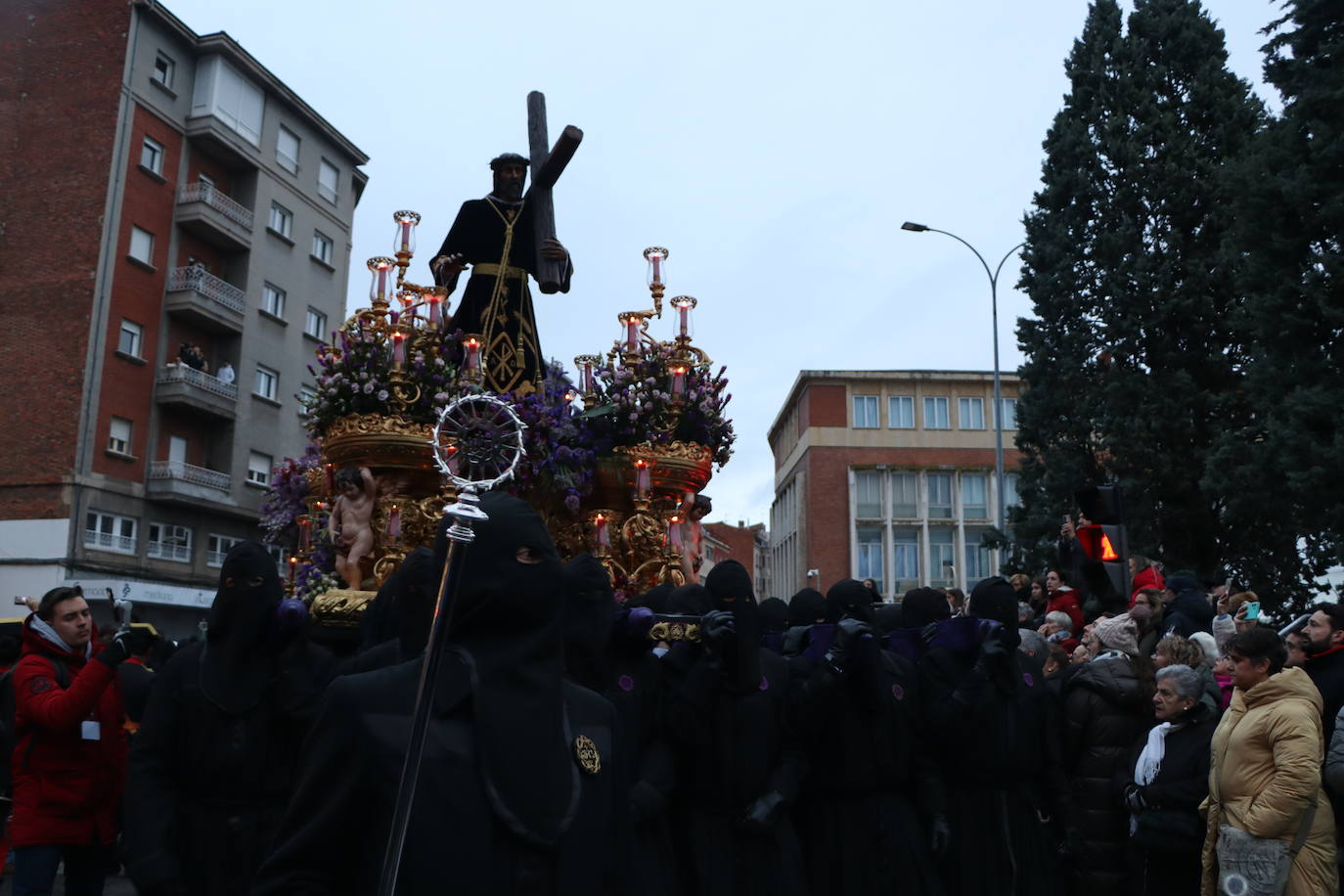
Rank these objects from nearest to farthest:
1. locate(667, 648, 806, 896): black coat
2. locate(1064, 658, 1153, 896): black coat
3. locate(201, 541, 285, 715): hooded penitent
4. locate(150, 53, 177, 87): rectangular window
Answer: locate(201, 541, 285, 715): hooded penitent → locate(667, 648, 806, 896): black coat → locate(1064, 658, 1153, 896): black coat → locate(150, 53, 177, 87): rectangular window

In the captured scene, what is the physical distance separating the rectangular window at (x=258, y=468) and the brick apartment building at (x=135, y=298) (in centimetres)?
7

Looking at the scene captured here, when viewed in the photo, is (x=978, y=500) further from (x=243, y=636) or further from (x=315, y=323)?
(x=243, y=636)

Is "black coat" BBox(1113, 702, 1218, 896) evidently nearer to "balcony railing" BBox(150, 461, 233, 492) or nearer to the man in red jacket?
the man in red jacket

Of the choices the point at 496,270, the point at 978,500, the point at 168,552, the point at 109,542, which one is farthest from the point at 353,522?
the point at 978,500

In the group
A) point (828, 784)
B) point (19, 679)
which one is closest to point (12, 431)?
point (19, 679)

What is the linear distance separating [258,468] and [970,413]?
41.5m

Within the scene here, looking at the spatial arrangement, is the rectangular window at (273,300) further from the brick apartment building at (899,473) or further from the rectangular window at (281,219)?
the brick apartment building at (899,473)

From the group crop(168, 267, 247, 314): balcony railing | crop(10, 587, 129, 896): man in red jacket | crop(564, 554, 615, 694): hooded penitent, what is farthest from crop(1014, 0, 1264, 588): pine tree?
crop(168, 267, 247, 314): balcony railing

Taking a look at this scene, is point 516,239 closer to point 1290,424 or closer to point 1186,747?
point 1186,747

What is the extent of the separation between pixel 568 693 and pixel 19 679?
418 centimetres

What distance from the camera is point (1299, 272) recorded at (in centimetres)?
1691

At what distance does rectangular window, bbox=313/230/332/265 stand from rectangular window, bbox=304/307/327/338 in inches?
72.8

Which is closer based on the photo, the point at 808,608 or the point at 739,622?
the point at 739,622

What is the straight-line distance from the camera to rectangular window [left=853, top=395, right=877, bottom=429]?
2579 inches
